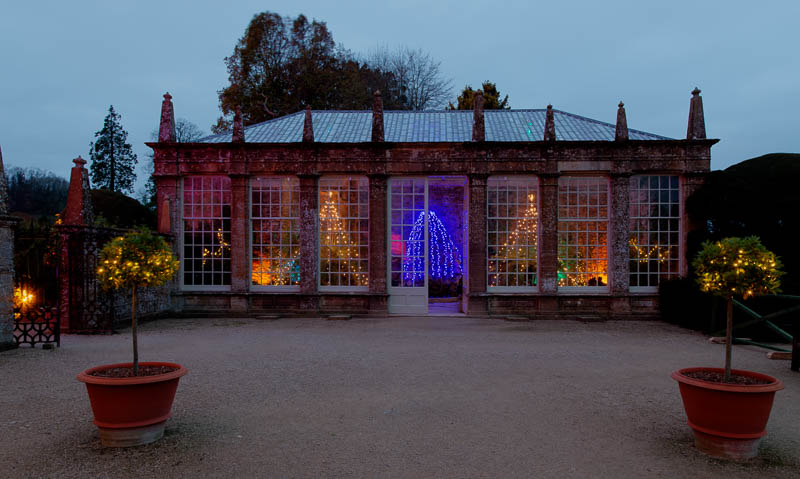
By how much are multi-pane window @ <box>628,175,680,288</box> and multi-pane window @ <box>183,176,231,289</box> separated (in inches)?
477

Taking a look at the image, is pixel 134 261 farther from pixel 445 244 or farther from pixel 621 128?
pixel 445 244

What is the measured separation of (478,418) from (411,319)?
28.8ft

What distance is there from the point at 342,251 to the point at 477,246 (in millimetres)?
4042

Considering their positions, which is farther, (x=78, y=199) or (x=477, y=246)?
(x=477, y=246)

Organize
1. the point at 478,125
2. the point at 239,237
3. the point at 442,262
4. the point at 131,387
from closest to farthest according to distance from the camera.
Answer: the point at 131,387, the point at 478,125, the point at 239,237, the point at 442,262

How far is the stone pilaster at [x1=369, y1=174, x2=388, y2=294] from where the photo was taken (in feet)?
49.4

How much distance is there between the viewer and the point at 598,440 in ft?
16.6

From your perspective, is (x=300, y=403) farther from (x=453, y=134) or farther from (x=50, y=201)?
(x=50, y=201)

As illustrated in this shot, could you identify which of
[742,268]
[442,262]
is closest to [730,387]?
[742,268]

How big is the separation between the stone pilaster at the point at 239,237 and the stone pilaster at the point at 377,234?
3718mm

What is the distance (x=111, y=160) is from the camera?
1597 inches

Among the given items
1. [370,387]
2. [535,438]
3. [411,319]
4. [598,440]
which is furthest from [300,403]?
[411,319]

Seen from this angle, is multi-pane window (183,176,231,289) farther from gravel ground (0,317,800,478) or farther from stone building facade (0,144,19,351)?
stone building facade (0,144,19,351)

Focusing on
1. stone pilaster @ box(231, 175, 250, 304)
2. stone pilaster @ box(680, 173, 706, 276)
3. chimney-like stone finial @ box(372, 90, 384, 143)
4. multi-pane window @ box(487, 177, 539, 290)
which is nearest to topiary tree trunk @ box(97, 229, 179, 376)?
stone pilaster @ box(231, 175, 250, 304)
